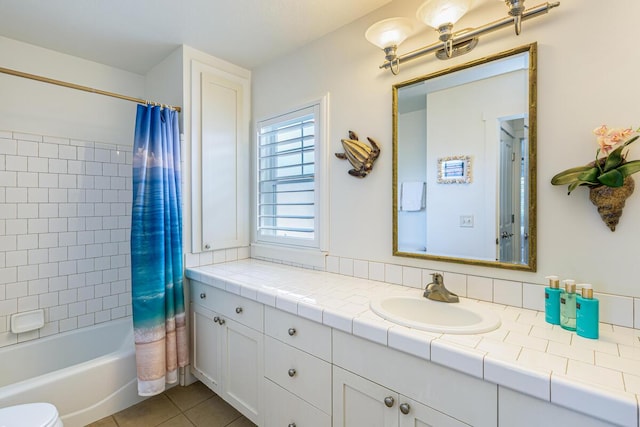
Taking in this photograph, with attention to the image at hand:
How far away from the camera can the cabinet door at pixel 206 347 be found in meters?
1.90

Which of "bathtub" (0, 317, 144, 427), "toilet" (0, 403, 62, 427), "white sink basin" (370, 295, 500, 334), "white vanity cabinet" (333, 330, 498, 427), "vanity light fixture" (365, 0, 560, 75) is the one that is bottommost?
"bathtub" (0, 317, 144, 427)

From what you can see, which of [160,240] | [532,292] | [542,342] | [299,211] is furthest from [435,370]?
[160,240]

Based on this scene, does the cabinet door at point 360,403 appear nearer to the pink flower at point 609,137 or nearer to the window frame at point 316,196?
the window frame at point 316,196

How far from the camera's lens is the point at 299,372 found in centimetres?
139

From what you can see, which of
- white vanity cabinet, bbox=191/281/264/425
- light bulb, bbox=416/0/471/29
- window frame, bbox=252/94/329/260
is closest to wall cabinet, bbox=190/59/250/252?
window frame, bbox=252/94/329/260

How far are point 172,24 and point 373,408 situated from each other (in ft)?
7.77

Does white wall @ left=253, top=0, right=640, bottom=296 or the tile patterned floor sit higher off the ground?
white wall @ left=253, top=0, right=640, bottom=296

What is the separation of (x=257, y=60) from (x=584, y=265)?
2404mm

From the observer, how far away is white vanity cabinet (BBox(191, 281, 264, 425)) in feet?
5.34

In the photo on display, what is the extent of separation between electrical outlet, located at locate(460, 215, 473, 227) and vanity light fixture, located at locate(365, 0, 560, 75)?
0.77 metres

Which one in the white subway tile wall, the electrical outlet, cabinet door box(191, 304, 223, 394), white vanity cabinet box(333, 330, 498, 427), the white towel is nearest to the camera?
white vanity cabinet box(333, 330, 498, 427)

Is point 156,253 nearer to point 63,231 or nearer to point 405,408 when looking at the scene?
point 63,231

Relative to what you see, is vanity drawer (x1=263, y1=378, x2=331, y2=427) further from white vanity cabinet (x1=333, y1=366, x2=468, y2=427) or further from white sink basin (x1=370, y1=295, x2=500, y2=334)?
white sink basin (x1=370, y1=295, x2=500, y2=334)

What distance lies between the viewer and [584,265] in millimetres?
1155
